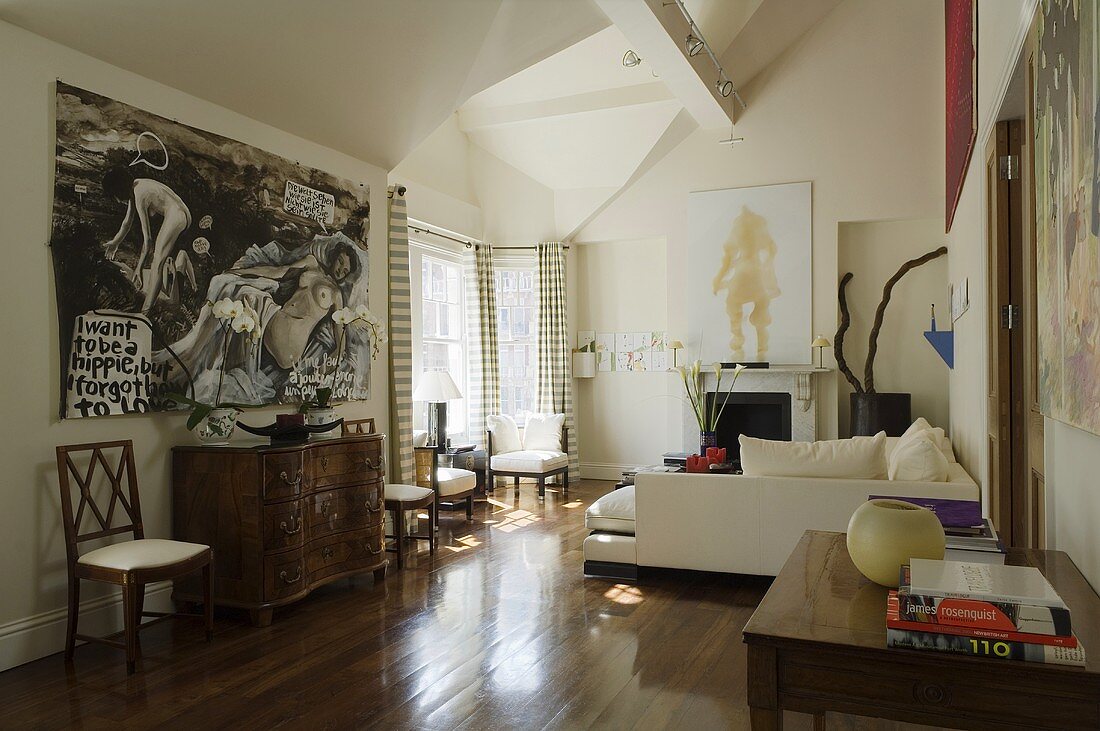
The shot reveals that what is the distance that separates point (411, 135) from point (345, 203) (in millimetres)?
676

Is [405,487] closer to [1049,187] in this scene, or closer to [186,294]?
[186,294]

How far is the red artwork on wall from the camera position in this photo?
3982 millimetres

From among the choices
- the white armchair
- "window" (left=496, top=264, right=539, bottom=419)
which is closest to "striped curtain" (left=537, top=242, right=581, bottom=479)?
"window" (left=496, top=264, right=539, bottom=419)

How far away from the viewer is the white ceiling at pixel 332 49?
3516 mm

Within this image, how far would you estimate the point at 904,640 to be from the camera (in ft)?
4.01

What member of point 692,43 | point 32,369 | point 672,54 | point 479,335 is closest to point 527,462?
point 479,335

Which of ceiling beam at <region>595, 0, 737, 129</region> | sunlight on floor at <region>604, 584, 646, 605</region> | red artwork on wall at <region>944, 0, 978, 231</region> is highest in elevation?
ceiling beam at <region>595, 0, 737, 129</region>

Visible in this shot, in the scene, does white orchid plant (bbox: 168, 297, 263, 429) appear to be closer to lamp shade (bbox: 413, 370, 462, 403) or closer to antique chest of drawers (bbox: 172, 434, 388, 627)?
antique chest of drawers (bbox: 172, 434, 388, 627)

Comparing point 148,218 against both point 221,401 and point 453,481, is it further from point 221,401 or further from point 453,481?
point 453,481

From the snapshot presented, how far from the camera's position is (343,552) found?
170 inches

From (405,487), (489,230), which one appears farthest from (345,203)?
(489,230)

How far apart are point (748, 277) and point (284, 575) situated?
5.54m

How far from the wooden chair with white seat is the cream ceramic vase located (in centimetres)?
286

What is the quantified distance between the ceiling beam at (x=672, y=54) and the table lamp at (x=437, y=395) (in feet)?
10.0
